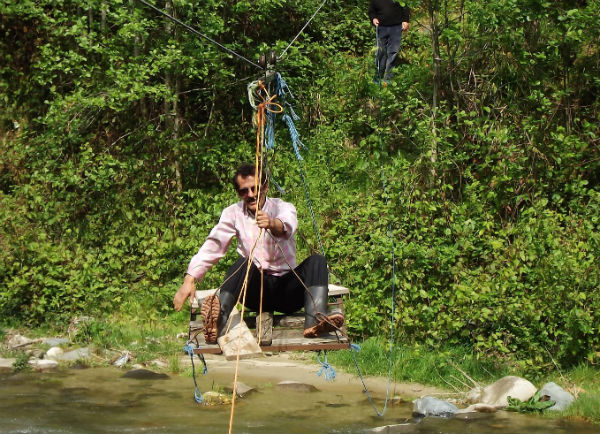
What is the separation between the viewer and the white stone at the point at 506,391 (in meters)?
7.61

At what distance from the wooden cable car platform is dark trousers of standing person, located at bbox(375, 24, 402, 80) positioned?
570cm

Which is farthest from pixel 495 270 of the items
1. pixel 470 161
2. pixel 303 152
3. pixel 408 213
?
pixel 303 152

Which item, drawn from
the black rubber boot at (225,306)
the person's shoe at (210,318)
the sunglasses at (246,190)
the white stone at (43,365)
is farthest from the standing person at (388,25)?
the person's shoe at (210,318)

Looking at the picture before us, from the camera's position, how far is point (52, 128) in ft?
38.2

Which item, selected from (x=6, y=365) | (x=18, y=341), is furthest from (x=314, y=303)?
(x=18, y=341)

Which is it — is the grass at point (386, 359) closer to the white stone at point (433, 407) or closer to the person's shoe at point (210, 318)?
the white stone at point (433, 407)

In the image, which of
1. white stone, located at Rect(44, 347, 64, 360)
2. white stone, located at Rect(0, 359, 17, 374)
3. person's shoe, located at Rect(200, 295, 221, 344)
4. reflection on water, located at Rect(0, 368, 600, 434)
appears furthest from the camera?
white stone, located at Rect(44, 347, 64, 360)

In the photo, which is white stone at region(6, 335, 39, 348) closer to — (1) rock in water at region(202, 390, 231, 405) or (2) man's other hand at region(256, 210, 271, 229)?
(1) rock in water at region(202, 390, 231, 405)

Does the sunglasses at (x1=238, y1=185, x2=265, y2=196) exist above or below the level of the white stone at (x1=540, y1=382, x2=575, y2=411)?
above

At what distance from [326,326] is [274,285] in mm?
598

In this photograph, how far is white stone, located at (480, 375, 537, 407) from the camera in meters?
7.61

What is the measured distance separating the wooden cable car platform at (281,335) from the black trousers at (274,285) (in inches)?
3.5

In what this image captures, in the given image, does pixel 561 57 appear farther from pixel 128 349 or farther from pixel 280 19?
pixel 128 349

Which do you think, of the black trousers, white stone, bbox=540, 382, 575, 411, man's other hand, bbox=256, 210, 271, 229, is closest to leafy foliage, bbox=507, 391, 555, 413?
white stone, bbox=540, 382, 575, 411
